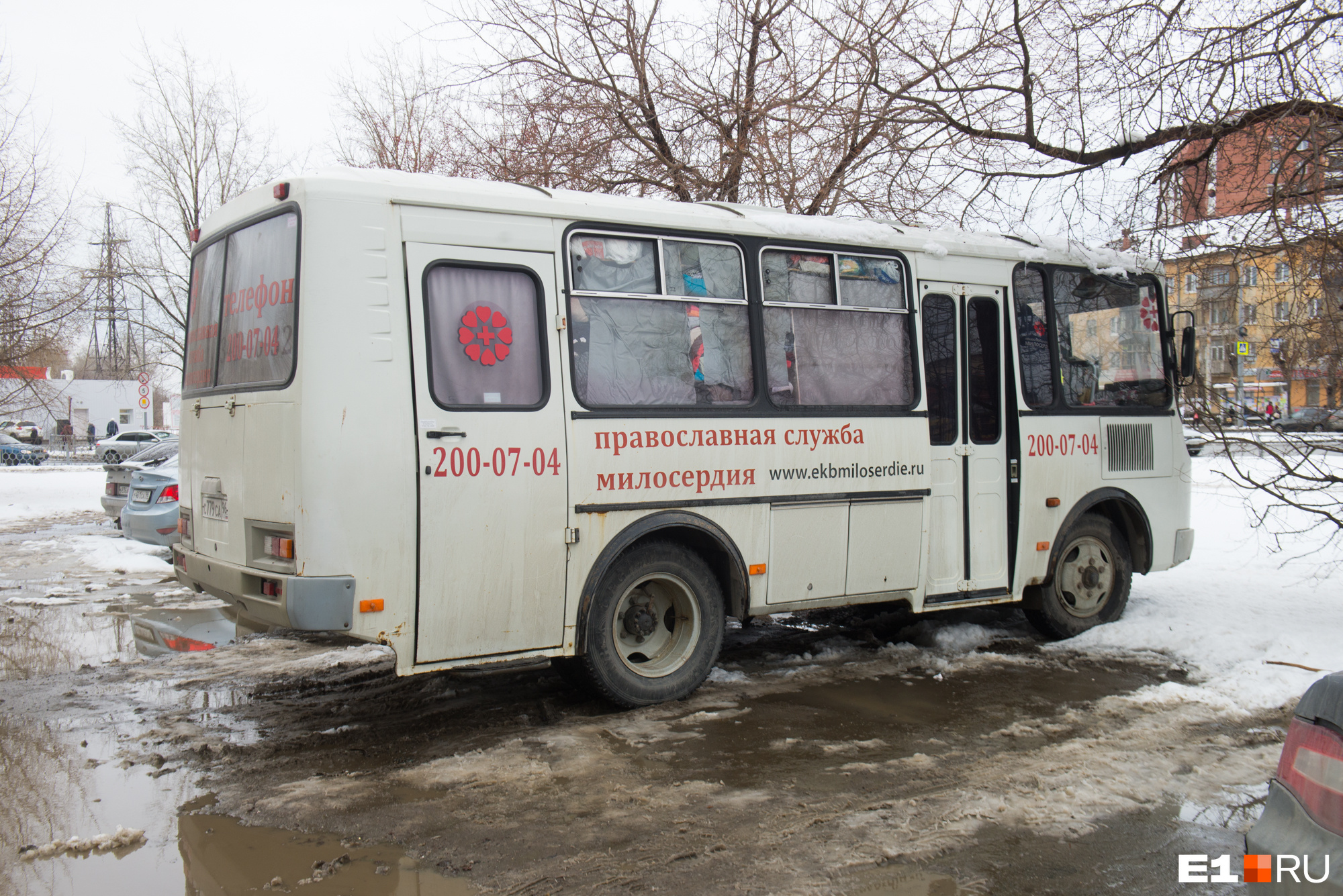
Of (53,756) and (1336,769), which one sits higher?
(1336,769)

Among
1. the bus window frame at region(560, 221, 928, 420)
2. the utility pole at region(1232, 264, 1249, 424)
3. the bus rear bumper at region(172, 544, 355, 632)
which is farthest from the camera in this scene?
the utility pole at region(1232, 264, 1249, 424)

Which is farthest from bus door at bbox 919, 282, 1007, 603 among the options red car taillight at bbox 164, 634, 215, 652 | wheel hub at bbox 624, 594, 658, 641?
red car taillight at bbox 164, 634, 215, 652

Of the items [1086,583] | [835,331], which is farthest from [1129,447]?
[835,331]

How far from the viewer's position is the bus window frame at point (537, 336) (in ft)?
16.6

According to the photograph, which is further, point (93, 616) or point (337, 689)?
point (93, 616)

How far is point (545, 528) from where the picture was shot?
5.36 metres

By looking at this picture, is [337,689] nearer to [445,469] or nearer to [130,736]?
[130,736]

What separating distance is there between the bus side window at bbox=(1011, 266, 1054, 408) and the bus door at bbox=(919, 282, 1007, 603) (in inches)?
8.7

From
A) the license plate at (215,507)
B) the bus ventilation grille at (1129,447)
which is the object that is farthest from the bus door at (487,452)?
the bus ventilation grille at (1129,447)

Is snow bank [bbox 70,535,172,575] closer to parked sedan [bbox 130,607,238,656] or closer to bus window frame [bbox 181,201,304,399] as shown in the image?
parked sedan [bbox 130,607,238,656]

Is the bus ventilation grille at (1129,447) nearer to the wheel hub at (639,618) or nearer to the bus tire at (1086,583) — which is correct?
the bus tire at (1086,583)

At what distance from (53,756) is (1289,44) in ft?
29.2

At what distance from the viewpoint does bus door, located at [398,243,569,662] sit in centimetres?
504

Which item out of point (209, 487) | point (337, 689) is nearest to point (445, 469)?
point (209, 487)
